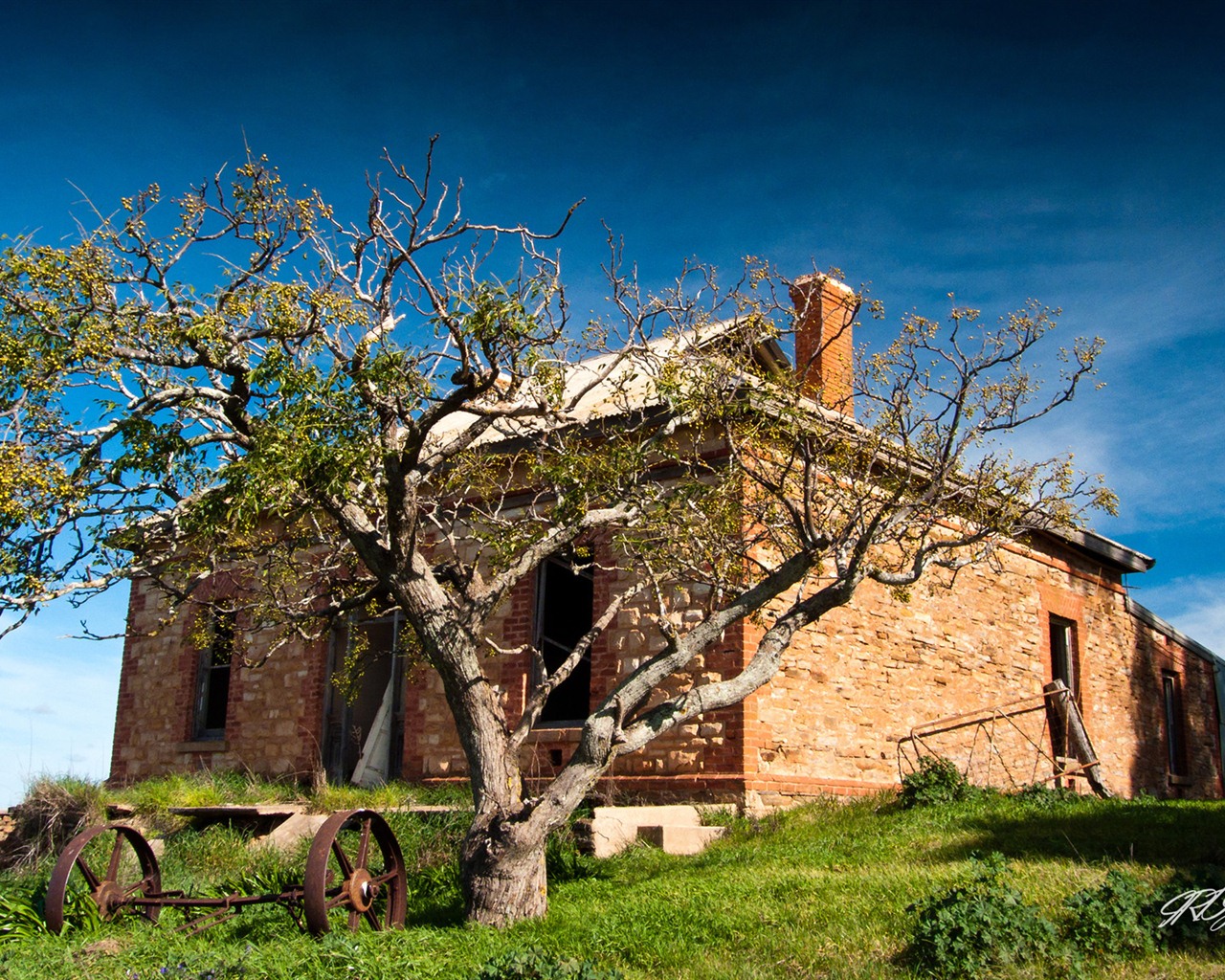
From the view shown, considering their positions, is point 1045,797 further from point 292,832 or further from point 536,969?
point 292,832

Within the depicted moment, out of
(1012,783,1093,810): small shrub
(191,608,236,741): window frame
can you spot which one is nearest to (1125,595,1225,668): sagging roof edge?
(1012,783,1093,810): small shrub

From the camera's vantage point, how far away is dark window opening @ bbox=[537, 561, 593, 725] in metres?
13.3

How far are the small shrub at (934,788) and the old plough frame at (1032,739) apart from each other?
327 mm

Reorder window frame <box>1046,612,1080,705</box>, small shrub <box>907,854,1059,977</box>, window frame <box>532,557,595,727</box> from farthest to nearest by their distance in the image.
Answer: window frame <box>1046,612,1080,705</box>, window frame <box>532,557,595,727</box>, small shrub <box>907,854,1059,977</box>

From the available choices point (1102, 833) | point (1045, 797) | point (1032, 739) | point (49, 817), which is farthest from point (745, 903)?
point (49, 817)

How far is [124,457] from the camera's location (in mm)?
7688

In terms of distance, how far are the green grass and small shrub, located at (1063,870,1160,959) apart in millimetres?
120

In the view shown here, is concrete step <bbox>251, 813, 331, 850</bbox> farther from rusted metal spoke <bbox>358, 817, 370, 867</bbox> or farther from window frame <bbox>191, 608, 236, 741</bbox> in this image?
window frame <bbox>191, 608, 236, 741</bbox>

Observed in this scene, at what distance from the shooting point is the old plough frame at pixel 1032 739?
1262 centimetres

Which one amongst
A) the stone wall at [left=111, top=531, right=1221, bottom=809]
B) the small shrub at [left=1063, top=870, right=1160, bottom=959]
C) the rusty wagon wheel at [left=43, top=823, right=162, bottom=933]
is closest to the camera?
the small shrub at [left=1063, top=870, right=1160, bottom=959]

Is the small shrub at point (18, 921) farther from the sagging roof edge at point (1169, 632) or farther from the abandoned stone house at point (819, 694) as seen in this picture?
the sagging roof edge at point (1169, 632)

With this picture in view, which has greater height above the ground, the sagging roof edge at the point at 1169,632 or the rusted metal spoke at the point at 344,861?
the sagging roof edge at the point at 1169,632

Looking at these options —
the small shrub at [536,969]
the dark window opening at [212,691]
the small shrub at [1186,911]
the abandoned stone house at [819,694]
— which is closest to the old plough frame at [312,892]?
the small shrub at [536,969]

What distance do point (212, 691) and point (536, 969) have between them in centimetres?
1256
